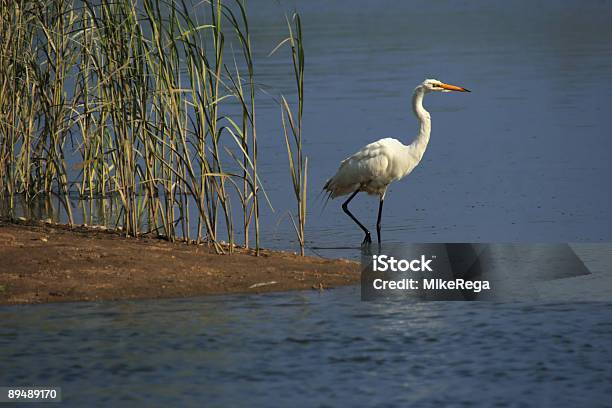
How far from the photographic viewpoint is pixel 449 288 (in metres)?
8.27

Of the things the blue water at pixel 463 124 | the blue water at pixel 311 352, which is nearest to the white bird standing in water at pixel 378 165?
the blue water at pixel 463 124

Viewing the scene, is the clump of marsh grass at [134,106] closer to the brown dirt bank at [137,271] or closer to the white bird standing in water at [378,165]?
the brown dirt bank at [137,271]

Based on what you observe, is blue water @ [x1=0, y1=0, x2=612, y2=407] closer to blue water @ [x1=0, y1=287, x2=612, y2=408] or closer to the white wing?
blue water @ [x1=0, y1=287, x2=612, y2=408]

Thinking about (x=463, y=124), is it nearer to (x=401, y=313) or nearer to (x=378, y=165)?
(x=378, y=165)

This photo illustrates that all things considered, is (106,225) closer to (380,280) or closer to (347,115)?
(380,280)

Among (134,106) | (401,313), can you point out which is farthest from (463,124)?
(401,313)

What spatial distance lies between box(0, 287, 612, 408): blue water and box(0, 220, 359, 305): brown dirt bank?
0.54 ft

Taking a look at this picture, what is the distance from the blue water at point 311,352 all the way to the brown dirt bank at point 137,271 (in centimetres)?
16

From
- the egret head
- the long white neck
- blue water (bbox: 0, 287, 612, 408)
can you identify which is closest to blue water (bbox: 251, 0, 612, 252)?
the long white neck

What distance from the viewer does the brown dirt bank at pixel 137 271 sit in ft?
26.2

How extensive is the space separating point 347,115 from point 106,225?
23.7 ft

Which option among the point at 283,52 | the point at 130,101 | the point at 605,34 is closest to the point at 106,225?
the point at 130,101

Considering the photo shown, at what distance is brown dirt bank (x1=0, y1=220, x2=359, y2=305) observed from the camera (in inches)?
314

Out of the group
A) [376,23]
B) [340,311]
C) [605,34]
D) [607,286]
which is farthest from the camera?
[376,23]
